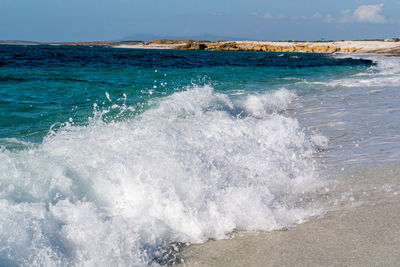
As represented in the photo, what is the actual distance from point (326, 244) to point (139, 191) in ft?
5.17

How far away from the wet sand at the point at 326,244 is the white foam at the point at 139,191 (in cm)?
18

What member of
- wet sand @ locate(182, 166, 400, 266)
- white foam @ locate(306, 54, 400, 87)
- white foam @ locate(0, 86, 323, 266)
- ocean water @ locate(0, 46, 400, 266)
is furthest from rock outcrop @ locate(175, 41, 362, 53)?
wet sand @ locate(182, 166, 400, 266)

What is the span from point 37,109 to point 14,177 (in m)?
5.00

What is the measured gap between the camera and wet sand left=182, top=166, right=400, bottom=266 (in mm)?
2588

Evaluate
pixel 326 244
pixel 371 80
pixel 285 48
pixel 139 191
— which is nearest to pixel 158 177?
pixel 139 191

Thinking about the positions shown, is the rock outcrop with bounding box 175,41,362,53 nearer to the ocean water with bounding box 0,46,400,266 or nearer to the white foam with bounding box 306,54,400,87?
the white foam with bounding box 306,54,400,87

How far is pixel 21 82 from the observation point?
1191 cm

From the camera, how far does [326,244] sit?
110 inches

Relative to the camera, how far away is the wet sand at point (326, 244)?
8.49ft

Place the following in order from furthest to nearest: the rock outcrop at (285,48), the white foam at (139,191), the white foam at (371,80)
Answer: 1. the rock outcrop at (285,48)
2. the white foam at (371,80)
3. the white foam at (139,191)

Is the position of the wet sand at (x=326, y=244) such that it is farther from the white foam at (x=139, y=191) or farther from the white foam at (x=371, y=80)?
the white foam at (x=371, y=80)

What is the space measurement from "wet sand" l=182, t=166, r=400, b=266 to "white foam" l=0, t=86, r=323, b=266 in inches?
7.0

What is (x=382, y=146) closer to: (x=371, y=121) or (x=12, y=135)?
(x=371, y=121)

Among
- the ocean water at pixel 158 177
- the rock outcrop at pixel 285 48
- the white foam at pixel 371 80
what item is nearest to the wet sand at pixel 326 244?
the ocean water at pixel 158 177
